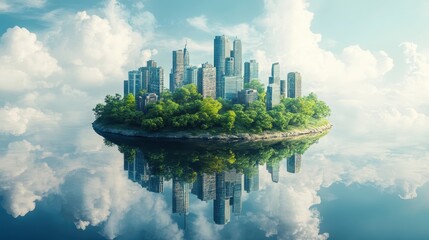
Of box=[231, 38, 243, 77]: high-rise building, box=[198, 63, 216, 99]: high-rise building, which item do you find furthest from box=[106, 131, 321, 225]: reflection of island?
box=[231, 38, 243, 77]: high-rise building

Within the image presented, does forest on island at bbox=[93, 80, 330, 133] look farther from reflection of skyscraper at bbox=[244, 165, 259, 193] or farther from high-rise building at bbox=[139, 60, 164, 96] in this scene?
reflection of skyscraper at bbox=[244, 165, 259, 193]

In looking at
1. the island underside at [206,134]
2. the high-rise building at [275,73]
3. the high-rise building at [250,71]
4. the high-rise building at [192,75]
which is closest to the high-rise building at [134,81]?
the high-rise building at [192,75]

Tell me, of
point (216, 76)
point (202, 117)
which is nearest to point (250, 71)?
point (216, 76)

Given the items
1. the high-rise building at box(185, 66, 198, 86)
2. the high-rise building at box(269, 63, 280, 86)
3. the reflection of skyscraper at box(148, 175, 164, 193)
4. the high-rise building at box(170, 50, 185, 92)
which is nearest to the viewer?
the reflection of skyscraper at box(148, 175, 164, 193)

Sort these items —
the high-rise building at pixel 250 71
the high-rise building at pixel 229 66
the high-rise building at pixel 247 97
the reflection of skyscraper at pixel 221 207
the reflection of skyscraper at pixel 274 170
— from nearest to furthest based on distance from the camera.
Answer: the reflection of skyscraper at pixel 221 207
the reflection of skyscraper at pixel 274 170
the high-rise building at pixel 247 97
the high-rise building at pixel 229 66
the high-rise building at pixel 250 71

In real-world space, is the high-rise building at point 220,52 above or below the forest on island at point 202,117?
above

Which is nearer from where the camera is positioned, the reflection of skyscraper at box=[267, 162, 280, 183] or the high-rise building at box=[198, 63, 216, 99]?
the reflection of skyscraper at box=[267, 162, 280, 183]

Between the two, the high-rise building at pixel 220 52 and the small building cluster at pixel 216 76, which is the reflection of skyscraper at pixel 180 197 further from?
the high-rise building at pixel 220 52

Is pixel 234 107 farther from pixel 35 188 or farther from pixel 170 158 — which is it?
pixel 35 188
